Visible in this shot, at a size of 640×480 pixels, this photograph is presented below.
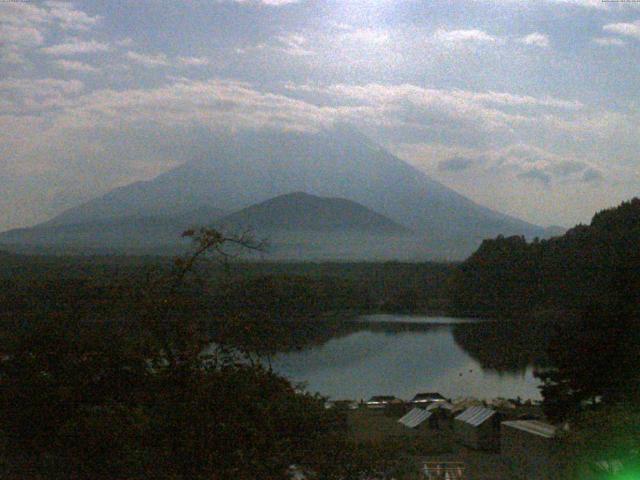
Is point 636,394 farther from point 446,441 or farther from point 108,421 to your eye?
point 108,421

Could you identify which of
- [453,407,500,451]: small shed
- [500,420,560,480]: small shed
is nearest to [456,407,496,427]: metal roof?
[453,407,500,451]: small shed

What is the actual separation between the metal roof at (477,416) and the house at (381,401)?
3194 mm

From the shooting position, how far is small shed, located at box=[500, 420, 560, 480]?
25.8 ft

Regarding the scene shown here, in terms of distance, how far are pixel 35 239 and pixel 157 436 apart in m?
88.8

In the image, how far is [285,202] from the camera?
11394 centimetres

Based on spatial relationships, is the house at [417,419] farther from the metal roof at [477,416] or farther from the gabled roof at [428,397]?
the gabled roof at [428,397]

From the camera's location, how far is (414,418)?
555 inches

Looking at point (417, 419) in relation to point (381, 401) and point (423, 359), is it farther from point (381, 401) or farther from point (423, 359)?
point (423, 359)

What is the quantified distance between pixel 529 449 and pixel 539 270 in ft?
85.5

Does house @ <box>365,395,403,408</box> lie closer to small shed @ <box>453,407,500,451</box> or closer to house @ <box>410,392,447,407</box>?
house @ <box>410,392,447,407</box>

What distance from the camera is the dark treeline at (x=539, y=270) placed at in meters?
30.9

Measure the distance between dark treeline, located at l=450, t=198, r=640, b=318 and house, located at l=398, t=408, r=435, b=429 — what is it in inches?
598

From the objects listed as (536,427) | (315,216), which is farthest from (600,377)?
(315,216)

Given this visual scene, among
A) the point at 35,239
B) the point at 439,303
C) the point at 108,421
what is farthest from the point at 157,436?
the point at 35,239
